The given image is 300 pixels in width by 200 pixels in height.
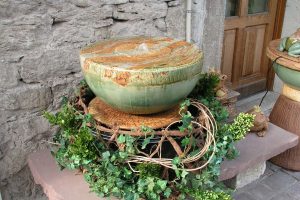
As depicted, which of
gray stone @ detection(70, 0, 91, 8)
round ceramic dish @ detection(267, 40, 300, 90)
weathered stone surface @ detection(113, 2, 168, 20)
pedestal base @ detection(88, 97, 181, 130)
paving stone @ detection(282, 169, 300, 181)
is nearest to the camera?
pedestal base @ detection(88, 97, 181, 130)

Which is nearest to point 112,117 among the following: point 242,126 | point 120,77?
point 120,77

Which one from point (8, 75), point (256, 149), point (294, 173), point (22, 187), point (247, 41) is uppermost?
point (8, 75)

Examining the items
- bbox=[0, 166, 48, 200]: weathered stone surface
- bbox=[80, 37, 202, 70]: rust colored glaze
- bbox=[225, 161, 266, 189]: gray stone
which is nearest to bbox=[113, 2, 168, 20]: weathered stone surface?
bbox=[80, 37, 202, 70]: rust colored glaze

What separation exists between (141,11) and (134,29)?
4.1 inches

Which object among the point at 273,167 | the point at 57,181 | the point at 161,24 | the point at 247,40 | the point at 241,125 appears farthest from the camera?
the point at 247,40

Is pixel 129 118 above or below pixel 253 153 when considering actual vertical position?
above

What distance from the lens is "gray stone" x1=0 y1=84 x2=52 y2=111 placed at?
1.54 meters

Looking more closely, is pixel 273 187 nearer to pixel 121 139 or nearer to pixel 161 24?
pixel 161 24

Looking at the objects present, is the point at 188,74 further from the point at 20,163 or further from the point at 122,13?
the point at 20,163

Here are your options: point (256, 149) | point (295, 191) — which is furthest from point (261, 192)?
point (256, 149)

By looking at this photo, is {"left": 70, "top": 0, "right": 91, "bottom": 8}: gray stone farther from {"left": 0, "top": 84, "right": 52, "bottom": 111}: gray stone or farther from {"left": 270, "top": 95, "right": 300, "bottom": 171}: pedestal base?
{"left": 270, "top": 95, "right": 300, "bottom": 171}: pedestal base

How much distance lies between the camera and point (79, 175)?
4.61ft

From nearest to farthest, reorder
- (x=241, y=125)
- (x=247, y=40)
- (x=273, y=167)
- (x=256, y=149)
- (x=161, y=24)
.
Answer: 1. (x=241, y=125)
2. (x=256, y=149)
3. (x=161, y=24)
4. (x=273, y=167)
5. (x=247, y=40)

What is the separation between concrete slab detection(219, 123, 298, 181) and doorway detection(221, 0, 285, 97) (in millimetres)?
973
